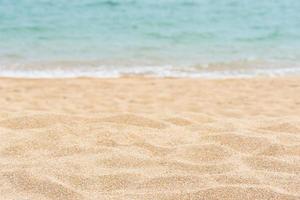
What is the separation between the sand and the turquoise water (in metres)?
3.38

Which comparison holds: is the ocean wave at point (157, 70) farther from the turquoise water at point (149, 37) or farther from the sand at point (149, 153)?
the sand at point (149, 153)

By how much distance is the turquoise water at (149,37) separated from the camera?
872 cm

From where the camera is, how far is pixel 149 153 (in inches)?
131

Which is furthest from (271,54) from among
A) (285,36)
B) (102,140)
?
(102,140)

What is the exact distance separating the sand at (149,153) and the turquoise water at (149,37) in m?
3.38

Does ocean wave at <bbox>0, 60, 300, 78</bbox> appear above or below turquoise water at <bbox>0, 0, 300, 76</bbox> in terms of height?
above

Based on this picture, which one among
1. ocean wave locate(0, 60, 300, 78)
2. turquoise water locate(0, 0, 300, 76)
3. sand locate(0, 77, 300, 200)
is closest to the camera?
sand locate(0, 77, 300, 200)

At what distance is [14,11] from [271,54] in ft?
26.6

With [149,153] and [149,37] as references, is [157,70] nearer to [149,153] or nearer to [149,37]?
[149,37]

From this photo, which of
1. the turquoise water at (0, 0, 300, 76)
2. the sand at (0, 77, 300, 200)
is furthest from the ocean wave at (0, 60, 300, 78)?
the sand at (0, 77, 300, 200)

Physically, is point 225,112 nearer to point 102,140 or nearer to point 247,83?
point 102,140

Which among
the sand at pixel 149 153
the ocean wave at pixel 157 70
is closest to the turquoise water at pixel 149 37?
the ocean wave at pixel 157 70

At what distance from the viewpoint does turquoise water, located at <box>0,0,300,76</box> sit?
8.72 metres

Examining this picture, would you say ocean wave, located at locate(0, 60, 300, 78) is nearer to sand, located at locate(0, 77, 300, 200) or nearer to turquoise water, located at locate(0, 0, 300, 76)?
turquoise water, located at locate(0, 0, 300, 76)
